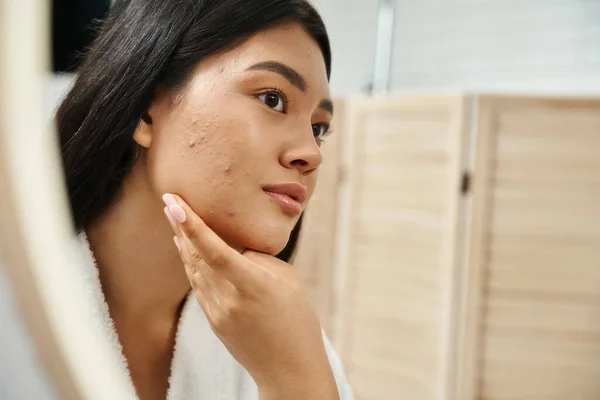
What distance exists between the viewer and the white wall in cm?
122

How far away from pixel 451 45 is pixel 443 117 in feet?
1.42

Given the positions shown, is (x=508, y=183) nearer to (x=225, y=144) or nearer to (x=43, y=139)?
(x=225, y=144)

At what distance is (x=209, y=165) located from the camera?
328 mm

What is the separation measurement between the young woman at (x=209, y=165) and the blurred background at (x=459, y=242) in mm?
658

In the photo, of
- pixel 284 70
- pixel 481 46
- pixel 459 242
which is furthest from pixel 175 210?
pixel 481 46

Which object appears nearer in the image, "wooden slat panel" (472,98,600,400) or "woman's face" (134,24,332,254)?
"woman's face" (134,24,332,254)

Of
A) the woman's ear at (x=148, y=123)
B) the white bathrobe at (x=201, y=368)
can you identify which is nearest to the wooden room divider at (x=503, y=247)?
the white bathrobe at (x=201, y=368)

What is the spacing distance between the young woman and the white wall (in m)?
0.80

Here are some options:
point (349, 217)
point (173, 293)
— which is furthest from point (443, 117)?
point (173, 293)

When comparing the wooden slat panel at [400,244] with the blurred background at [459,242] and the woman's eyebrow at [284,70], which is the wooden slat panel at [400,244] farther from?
the woman's eyebrow at [284,70]

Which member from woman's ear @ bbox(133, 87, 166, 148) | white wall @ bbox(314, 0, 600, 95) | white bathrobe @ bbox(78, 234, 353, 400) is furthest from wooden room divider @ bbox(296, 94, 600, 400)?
woman's ear @ bbox(133, 87, 166, 148)

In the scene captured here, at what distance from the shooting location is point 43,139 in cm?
17

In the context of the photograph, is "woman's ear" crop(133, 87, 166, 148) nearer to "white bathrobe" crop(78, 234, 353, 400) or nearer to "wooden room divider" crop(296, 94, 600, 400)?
"white bathrobe" crop(78, 234, 353, 400)

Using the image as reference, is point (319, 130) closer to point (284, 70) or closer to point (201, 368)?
point (284, 70)
